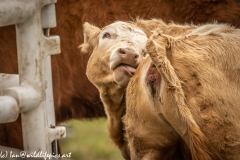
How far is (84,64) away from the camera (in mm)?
4898

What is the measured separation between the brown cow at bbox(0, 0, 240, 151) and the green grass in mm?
2444

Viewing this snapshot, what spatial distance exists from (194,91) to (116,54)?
1.98ft

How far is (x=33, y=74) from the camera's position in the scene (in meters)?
2.79

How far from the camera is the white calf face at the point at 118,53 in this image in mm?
3361

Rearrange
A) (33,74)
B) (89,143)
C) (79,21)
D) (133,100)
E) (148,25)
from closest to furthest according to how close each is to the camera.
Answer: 1. (33,74)
2. (133,100)
3. (148,25)
4. (79,21)
5. (89,143)

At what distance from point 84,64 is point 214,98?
2.12m

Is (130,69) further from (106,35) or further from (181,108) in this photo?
(181,108)

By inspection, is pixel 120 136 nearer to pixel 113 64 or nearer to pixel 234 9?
pixel 113 64

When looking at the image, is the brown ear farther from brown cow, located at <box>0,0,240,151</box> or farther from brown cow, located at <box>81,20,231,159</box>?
brown cow, located at <box>0,0,240,151</box>

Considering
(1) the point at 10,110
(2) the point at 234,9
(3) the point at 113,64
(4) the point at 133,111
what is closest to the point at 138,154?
(4) the point at 133,111

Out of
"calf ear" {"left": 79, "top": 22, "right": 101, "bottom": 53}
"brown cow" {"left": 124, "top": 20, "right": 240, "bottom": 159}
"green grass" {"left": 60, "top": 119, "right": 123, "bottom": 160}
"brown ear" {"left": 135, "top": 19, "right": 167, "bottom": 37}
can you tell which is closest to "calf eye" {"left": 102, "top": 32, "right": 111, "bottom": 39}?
"calf ear" {"left": 79, "top": 22, "right": 101, "bottom": 53}

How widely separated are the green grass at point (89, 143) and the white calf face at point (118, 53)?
12.2 feet

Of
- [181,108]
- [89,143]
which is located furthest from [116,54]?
[89,143]

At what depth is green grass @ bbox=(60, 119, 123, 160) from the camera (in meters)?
7.64
